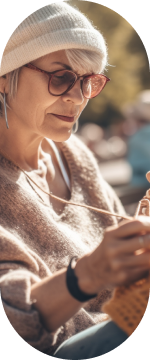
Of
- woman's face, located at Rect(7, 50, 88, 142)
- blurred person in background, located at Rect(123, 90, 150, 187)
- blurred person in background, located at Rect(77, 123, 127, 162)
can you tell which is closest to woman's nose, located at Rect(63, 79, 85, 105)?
woman's face, located at Rect(7, 50, 88, 142)

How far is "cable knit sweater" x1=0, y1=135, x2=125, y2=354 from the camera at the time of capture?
121cm

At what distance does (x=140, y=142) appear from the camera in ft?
16.1

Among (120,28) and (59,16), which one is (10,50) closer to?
(59,16)

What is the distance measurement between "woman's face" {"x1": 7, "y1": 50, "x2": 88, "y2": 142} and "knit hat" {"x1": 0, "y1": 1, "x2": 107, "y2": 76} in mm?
47

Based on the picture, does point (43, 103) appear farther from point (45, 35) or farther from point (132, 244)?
point (132, 244)

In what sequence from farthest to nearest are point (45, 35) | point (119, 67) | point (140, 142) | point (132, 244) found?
1. point (119, 67)
2. point (140, 142)
3. point (45, 35)
4. point (132, 244)

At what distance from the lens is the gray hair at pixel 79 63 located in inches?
59.6

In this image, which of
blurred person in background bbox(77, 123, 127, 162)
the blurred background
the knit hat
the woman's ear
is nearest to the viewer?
the knit hat

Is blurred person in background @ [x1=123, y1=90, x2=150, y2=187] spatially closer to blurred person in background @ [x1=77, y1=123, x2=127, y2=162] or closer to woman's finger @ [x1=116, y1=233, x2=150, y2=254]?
woman's finger @ [x1=116, y1=233, x2=150, y2=254]

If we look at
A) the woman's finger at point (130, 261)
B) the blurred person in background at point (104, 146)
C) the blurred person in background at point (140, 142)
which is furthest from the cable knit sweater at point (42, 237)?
the blurred person in background at point (104, 146)

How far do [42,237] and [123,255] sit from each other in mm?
625

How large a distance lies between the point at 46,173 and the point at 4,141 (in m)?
0.32

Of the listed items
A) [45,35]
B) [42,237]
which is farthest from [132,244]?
[45,35]

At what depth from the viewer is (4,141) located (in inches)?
65.4
